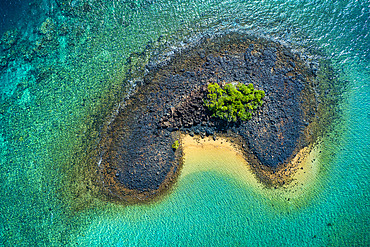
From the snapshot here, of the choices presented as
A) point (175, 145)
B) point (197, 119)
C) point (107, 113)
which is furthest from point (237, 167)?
point (107, 113)

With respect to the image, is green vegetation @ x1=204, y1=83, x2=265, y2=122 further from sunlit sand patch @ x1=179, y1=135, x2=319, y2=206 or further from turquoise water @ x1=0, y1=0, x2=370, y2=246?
turquoise water @ x1=0, y1=0, x2=370, y2=246

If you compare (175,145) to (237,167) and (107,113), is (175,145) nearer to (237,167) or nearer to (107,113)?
(237,167)

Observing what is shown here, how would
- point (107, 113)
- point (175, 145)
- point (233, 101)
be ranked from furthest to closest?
point (107, 113), point (175, 145), point (233, 101)

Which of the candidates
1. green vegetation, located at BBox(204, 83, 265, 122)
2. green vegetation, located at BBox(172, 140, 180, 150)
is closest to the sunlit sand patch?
green vegetation, located at BBox(172, 140, 180, 150)

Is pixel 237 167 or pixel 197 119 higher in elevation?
pixel 197 119

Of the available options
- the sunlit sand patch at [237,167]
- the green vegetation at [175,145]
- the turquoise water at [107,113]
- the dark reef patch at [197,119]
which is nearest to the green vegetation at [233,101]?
the dark reef patch at [197,119]

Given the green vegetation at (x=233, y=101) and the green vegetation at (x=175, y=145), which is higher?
the green vegetation at (x=233, y=101)

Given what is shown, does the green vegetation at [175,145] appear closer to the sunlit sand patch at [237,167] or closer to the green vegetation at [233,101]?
the sunlit sand patch at [237,167]
